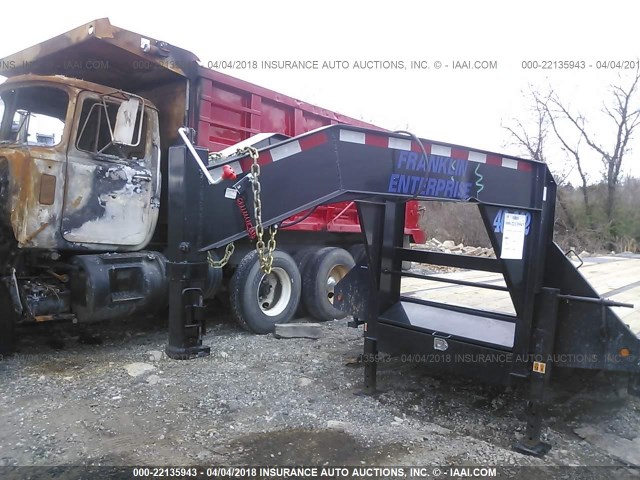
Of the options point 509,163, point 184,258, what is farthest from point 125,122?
point 509,163

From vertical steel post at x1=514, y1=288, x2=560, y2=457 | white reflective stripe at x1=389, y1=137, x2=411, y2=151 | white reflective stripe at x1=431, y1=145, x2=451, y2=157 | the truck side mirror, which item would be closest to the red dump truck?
the truck side mirror

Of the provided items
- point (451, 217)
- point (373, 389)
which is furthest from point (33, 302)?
point (451, 217)

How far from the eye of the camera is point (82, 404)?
3.78 metres

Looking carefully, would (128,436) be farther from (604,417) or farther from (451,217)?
(451,217)

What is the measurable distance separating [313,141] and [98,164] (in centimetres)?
275

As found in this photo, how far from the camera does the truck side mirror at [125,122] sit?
4.80 m

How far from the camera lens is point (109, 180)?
514 centimetres

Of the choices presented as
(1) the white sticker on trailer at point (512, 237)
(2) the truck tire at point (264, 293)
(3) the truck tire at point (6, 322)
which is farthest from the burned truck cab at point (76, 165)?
(1) the white sticker on trailer at point (512, 237)

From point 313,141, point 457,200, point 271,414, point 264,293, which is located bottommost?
point 271,414

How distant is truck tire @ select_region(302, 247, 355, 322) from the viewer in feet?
22.8

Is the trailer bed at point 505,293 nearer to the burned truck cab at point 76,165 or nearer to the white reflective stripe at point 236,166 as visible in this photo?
the white reflective stripe at point 236,166

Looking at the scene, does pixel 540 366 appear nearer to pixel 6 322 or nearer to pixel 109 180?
pixel 109 180

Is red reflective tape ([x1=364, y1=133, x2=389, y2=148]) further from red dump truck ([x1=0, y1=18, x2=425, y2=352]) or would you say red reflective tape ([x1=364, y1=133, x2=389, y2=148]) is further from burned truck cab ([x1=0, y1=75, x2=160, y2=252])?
burned truck cab ([x1=0, y1=75, x2=160, y2=252])

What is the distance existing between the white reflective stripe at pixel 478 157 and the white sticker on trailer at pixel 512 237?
39 cm
